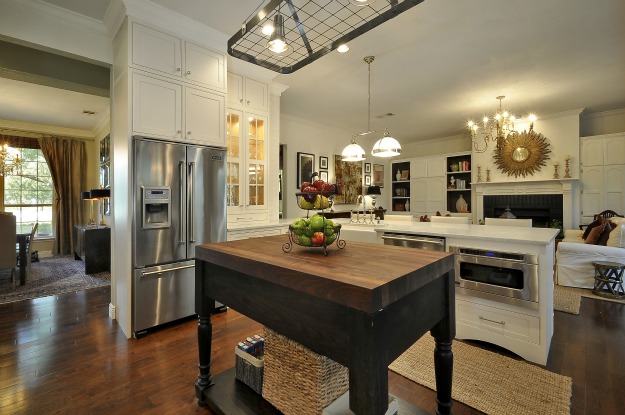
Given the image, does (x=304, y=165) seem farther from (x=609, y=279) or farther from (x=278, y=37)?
(x=609, y=279)

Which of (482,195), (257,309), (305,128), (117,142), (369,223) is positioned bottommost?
(257,309)

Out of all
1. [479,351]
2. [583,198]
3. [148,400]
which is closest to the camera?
[148,400]

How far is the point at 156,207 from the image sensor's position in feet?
9.16

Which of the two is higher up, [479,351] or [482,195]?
[482,195]

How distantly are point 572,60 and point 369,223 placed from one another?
324cm

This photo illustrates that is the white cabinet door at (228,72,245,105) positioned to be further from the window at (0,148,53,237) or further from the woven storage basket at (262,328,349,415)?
the window at (0,148,53,237)

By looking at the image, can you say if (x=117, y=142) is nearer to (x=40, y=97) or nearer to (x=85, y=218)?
(x=40, y=97)

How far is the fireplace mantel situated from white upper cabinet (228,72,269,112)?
5.49 m

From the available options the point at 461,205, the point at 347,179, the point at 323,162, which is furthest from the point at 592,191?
the point at 323,162

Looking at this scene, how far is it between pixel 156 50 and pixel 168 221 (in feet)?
5.28

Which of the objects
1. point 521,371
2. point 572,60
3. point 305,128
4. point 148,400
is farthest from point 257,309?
point 305,128

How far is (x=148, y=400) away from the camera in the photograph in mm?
1814

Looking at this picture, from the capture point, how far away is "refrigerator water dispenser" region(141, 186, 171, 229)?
2686mm

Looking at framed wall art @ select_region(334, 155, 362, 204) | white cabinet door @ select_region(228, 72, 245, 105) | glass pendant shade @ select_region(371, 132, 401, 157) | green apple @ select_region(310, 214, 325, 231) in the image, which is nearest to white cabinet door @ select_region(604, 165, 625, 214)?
framed wall art @ select_region(334, 155, 362, 204)
